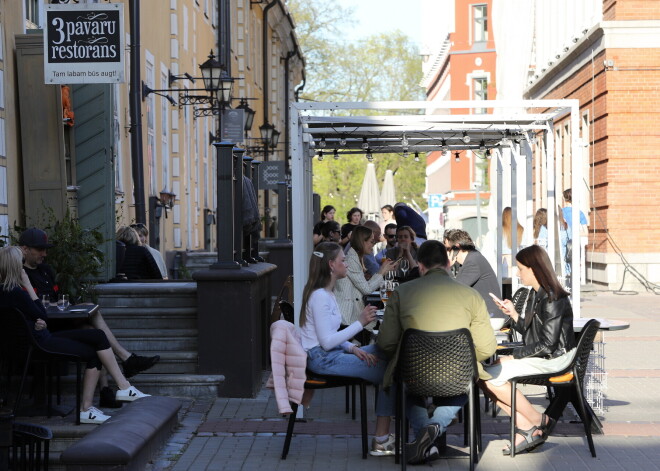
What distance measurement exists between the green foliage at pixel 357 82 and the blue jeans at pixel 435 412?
58588mm

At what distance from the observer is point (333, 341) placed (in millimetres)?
8508

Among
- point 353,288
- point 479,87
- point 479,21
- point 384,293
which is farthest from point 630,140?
point 479,21

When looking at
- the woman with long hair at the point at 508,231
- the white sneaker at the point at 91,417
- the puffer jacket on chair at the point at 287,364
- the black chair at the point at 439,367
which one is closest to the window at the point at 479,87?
the woman with long hair at the point at 508,231

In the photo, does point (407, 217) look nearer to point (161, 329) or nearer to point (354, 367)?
point (161, 329)

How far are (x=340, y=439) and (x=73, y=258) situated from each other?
9.95 ft

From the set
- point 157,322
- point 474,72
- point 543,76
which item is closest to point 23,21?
point 157,322

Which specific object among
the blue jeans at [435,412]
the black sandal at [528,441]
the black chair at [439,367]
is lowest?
the black sandal at [528,441]

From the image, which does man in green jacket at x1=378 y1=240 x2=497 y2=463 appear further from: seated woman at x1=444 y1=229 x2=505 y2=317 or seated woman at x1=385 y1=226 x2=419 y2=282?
seated woman at x1=385 y1=226 x2=419 y2=282

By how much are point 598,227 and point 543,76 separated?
9129 mm

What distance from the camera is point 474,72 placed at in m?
64.7

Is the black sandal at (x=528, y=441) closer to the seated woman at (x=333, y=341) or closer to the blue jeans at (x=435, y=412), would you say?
the blue jeans at (x=435, y=412)

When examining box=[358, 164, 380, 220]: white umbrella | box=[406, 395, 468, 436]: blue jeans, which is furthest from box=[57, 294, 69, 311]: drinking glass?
box=[358, 164, 380, 220]: white umbrella

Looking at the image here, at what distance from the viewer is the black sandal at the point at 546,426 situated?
856cm

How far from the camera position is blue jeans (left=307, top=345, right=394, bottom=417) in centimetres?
845
